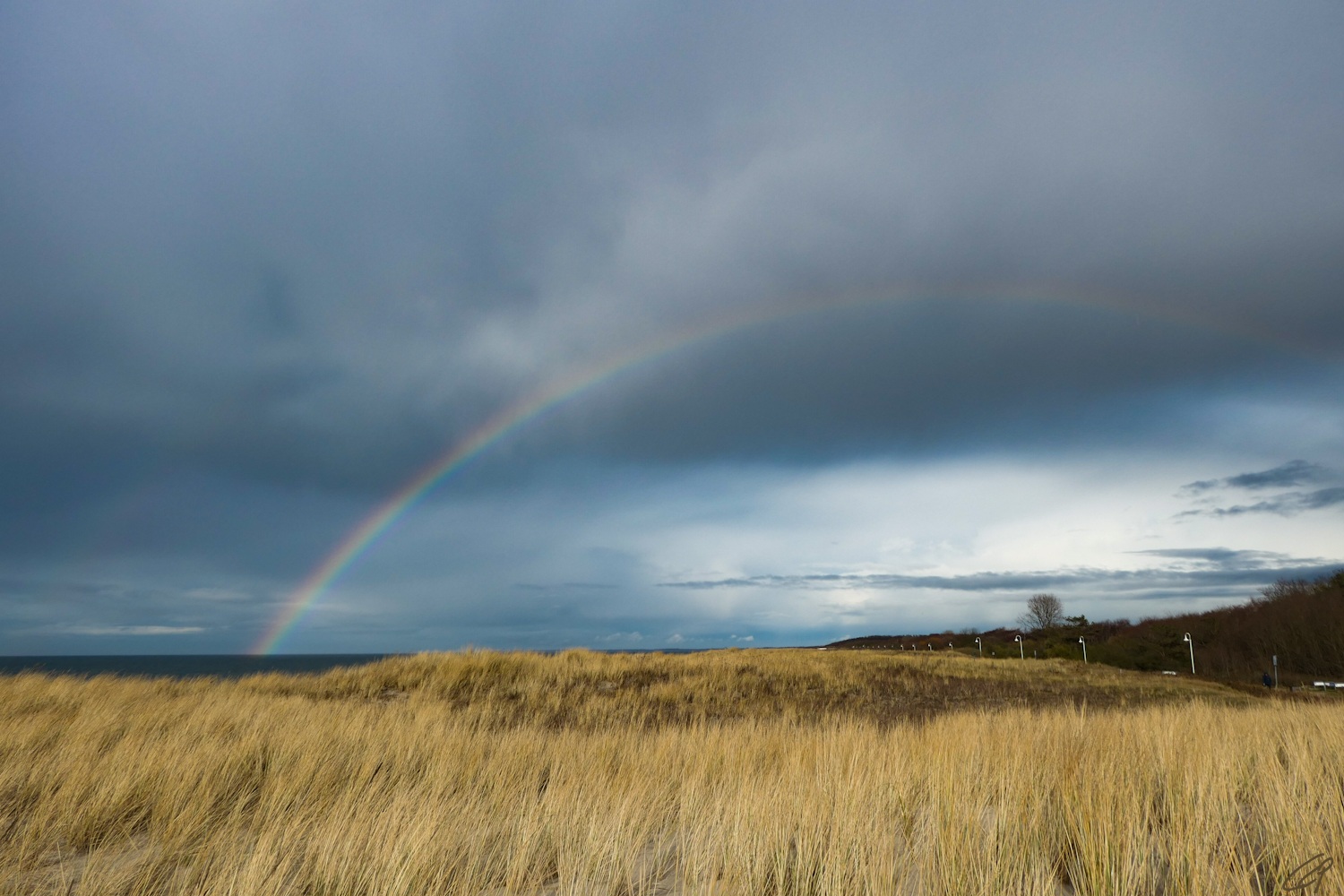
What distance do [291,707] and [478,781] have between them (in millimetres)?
6309

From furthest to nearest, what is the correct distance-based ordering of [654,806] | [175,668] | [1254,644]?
1. [175,668]
2. [1254,644]
3. [654,806]

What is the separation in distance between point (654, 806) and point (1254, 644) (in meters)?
52.8

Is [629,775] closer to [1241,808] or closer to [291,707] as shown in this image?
[1241,808]

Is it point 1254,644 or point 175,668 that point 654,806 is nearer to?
point 1254,644

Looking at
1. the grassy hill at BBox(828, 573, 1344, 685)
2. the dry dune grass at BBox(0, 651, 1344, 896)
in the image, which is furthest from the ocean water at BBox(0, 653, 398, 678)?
the grassy hill at BBox(828, 573, 1344, 685)

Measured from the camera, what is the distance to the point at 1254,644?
42.1 metres

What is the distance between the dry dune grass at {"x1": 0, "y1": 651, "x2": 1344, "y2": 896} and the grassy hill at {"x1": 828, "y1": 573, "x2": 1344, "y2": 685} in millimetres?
35453

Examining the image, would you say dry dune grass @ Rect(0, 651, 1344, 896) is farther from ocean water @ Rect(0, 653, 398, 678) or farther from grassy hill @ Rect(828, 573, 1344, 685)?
grassy hill @ Rect(828, 573, 1344, 685)

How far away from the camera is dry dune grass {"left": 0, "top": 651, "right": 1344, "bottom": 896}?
3582mm

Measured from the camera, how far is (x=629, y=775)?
635 centimetres

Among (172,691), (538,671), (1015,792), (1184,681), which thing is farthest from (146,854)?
(1184,681)

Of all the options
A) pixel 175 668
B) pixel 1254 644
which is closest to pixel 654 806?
pixel 1254 644

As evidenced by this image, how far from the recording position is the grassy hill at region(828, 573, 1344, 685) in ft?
123

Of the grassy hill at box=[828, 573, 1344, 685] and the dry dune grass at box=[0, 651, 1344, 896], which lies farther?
the grassy hill at box=[828, 573, 1344, 685]
